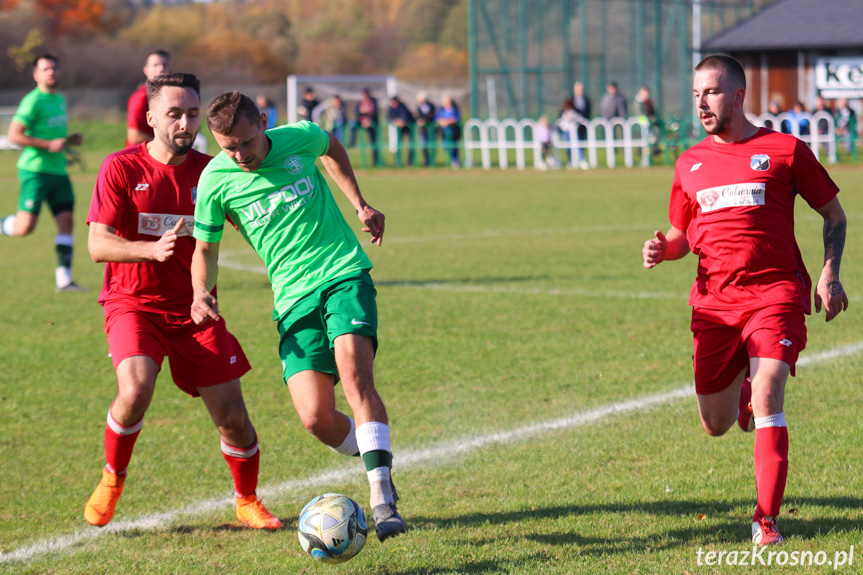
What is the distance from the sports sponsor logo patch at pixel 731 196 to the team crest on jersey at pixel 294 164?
173cm

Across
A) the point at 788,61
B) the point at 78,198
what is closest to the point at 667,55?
the point at 788,61

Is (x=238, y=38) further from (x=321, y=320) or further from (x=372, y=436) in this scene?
(x=372, y=436)

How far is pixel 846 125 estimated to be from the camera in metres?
28.3

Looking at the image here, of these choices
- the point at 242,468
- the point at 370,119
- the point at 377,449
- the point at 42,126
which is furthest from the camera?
the point at 370,119

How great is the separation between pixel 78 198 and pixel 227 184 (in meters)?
19.2

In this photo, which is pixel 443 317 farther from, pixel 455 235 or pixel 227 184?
pixel 455 235

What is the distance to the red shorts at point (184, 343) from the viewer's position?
4.52 m

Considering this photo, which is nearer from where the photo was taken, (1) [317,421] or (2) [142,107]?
(1) [317,421]

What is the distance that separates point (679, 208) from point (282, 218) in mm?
1786

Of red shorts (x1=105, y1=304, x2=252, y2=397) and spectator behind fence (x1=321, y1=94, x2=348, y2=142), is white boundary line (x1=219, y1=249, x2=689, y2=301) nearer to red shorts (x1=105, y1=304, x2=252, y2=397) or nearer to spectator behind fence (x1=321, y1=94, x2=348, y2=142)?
red shorts (x1=105, y1=304, x2=252, y2=397)

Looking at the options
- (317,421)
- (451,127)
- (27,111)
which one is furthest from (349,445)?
(451,127)

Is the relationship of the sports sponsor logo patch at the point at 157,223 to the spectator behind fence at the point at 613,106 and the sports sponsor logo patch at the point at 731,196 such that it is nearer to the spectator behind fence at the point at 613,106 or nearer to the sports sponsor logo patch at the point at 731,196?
the sports sponsor logo patch at the point at 731,196

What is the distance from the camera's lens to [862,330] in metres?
7.81

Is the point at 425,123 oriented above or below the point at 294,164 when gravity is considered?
below
